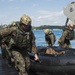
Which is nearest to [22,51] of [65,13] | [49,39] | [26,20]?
[26,20]

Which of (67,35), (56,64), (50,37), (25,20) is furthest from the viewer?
(50,37)

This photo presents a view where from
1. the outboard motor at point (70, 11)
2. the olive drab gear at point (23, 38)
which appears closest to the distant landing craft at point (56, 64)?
the olive drab gear at point (23, 38)

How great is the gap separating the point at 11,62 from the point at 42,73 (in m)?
2.65

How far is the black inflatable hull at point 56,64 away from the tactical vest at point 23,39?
1.92 m

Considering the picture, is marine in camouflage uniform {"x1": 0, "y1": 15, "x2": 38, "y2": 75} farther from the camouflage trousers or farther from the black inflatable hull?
the black inflatable hull

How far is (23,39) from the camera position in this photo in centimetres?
799

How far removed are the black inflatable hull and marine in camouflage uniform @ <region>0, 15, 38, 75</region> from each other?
157cm

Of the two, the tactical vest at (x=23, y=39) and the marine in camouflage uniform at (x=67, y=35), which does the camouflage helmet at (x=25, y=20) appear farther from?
the marine in camouflage uniform at (x=67, y=35)

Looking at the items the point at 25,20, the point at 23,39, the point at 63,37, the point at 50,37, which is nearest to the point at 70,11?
the point at 50,37

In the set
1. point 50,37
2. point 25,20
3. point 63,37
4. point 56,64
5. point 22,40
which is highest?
point 25,20

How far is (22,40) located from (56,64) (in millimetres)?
2158

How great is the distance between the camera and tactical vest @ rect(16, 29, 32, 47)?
26.1 ft

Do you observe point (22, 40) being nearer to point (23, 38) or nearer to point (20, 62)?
point (23, 38)

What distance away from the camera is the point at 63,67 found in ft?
31.7
